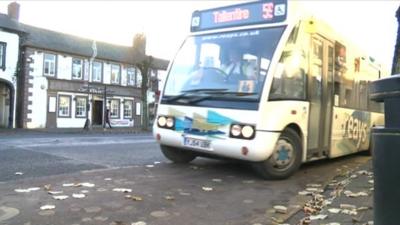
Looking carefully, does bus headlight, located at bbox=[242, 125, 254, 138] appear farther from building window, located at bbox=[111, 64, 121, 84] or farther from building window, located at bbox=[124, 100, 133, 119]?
building window, located at bbox=[124, 100, 133, 119]

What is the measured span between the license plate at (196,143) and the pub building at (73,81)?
32.2 m

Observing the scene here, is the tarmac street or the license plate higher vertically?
the license plate

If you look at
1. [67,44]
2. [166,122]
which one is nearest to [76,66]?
[67,44]

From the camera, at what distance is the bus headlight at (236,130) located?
278 inches

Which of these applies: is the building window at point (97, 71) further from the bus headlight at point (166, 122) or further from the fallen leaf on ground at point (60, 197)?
the fallen leaf on ground at point (60, 197)

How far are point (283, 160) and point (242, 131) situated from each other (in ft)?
3.18

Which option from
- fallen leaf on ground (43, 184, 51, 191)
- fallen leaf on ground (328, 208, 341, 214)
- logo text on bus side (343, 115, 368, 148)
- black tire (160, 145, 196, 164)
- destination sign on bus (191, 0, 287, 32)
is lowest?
fallen leaf on ground (328, 208, 341, 214)

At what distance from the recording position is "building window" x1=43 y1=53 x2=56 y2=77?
39.3 meters

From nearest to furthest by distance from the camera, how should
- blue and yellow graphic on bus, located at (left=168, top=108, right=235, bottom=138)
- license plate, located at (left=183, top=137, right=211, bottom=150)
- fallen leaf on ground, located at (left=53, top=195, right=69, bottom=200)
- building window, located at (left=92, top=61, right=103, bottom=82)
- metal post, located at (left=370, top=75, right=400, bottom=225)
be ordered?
metal post, located at (left=370, top=75, right=400, bottom=225) → fallen leaf on ground, located at (left=53, top=195, right=69, bottom=200) → blue and yellow graphic on bus, located at (left=168, top=108, right=235, bottom=138) → license plate, located at (left=183, top=137, right=211, bottom=150) → building window, located at (left=92, top=61, right=103, bottom=82)

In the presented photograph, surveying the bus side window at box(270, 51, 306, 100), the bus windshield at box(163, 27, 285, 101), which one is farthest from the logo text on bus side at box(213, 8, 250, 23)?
the bus side window at box(270, 51, 306, 100)

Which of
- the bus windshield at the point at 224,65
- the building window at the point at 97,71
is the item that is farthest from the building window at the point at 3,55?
the bus windshield at the point at 224,65

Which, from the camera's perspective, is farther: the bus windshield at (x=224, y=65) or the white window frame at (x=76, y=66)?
the white window frame at (x=76, y=66)

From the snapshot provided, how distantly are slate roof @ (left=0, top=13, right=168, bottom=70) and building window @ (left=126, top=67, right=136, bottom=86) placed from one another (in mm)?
898

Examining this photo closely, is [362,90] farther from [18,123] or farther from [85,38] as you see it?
[85,38]
